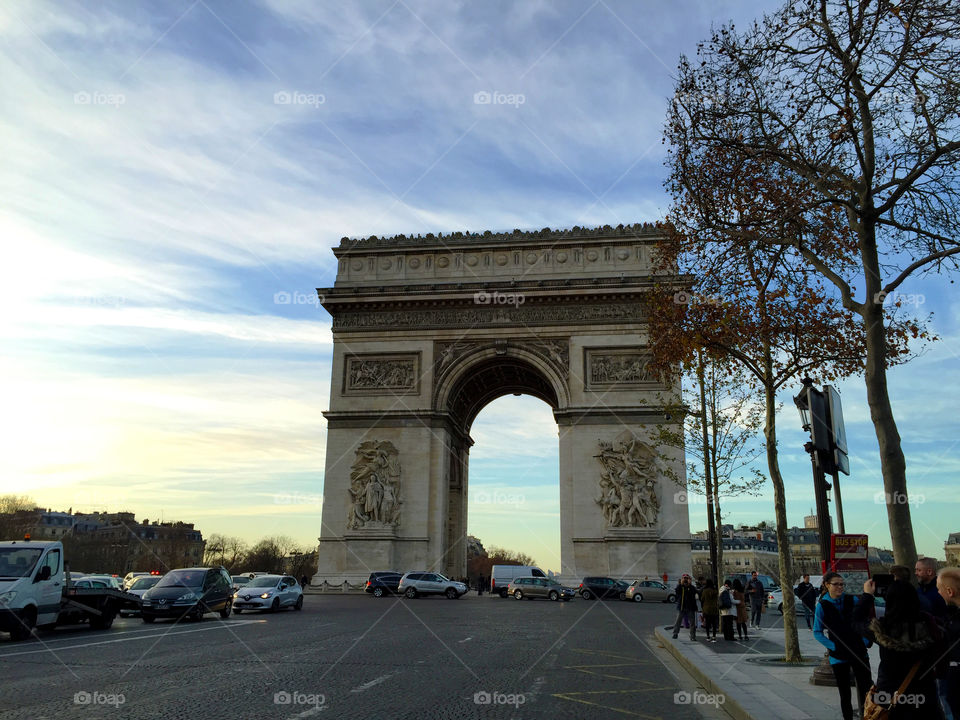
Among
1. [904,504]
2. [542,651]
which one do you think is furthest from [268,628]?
[904,504]

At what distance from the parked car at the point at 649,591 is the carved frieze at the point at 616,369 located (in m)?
8.30

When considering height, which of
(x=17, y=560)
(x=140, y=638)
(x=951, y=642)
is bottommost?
(x=140, y=638)

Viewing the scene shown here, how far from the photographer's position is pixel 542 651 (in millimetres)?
12109

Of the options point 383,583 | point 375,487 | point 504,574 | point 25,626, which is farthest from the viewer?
point 504,574

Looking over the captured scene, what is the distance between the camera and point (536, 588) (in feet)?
107

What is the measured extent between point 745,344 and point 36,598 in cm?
1359

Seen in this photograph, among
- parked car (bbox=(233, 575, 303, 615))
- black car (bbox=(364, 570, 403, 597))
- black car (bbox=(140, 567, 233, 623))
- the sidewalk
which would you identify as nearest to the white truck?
black car (bbox=(140, 567, 233, 623))

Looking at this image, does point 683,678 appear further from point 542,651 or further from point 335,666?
point 335,666

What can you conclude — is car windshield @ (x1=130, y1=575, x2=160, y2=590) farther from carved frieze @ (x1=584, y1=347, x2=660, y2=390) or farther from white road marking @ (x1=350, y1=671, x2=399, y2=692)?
carved frieze @ (x1=584, y1=347, x2=660, y2=390)

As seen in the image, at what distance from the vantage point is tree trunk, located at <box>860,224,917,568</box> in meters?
7.48

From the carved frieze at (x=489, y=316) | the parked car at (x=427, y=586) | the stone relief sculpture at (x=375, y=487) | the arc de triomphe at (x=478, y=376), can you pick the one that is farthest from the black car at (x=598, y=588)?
the carved frieze at (x=489, y=316)

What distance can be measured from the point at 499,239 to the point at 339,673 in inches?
1122

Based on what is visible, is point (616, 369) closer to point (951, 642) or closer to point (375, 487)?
point (375, 487)

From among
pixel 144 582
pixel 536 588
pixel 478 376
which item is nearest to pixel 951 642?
pixel 144 582
